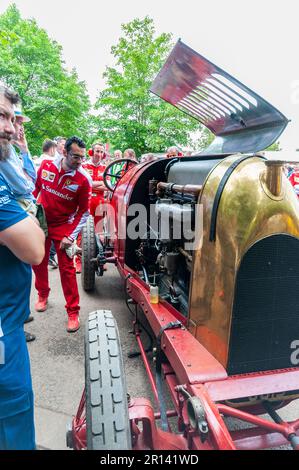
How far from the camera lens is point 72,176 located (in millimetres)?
3559

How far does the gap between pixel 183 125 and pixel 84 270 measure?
36.3ft

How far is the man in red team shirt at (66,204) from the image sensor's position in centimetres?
355

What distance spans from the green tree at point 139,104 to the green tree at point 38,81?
3368mm

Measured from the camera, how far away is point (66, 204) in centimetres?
368

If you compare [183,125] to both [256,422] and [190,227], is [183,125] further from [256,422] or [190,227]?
[256,422]

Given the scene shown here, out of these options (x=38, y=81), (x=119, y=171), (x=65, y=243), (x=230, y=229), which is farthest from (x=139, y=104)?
(x=230, y=229)

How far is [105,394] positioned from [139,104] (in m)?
14.6

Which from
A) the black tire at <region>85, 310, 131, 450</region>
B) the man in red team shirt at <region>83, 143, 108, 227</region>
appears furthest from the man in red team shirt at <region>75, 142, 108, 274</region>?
the black tire at <region>85, 310, 131, 450</region>

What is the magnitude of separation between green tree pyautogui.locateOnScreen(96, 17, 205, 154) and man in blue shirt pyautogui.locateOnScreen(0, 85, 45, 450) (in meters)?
12.7

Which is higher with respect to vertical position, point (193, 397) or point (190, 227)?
point (190, 227)

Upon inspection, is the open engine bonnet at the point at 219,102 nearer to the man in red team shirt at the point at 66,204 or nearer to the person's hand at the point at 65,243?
the man in red team shirt at the point at 66,204

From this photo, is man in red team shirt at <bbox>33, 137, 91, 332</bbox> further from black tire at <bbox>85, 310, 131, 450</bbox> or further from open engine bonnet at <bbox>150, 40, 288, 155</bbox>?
black tire at <bbox>85, 310, 131, 450</bbox>

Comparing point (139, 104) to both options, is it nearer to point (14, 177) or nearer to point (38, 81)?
point (38, 81)
